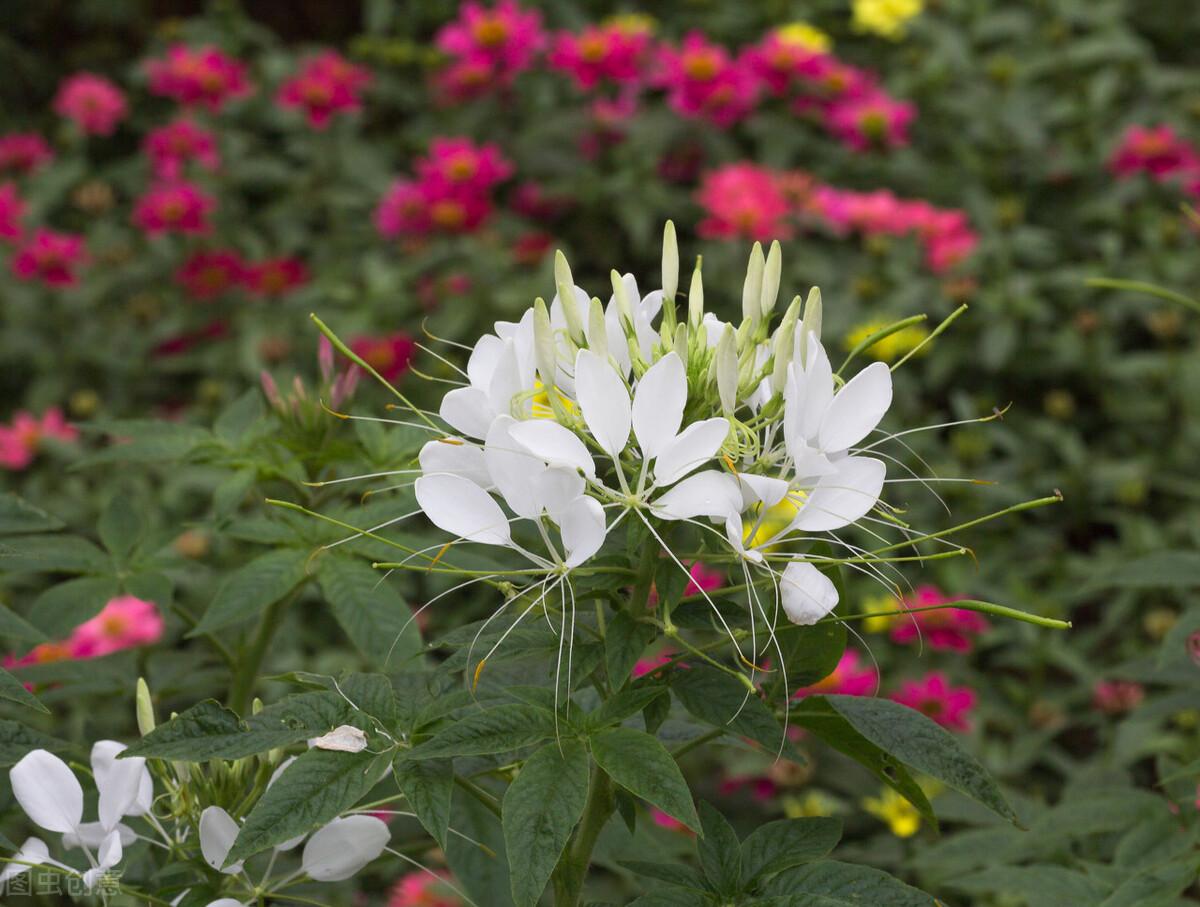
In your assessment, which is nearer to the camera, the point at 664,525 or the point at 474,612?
the point at 664,525

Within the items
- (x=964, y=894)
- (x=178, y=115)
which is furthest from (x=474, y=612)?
(x=178, y=115)

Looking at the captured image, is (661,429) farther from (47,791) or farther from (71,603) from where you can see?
(71,603)

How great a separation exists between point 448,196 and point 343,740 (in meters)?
2.08

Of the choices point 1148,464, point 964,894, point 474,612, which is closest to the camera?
point 964,894

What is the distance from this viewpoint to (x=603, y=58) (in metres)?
2.90

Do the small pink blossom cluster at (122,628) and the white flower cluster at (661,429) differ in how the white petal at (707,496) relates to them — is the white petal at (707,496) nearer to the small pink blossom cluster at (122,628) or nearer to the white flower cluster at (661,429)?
the white flower cluster at (661,429)

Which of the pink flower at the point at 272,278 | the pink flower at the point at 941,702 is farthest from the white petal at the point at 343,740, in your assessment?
the pink flower at the point at 272,278

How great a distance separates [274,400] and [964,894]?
1.22m

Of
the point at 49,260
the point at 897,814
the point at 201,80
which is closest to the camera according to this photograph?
the point at 897,814

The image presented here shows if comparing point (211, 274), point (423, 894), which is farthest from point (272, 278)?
point (423, 894)

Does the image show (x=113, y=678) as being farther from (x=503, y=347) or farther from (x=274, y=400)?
(x=503, y=347)

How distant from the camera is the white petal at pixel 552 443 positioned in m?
0.77

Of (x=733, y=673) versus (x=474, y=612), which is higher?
(x=733, y=673)

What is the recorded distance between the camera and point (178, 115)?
366 cm
